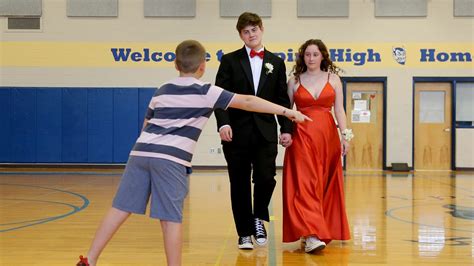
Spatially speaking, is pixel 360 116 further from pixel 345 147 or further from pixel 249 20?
pixel 249 20

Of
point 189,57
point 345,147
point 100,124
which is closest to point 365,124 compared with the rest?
point 100,124

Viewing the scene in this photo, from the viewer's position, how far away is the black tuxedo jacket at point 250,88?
4414 mm

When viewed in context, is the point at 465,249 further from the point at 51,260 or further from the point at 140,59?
the point at 140,59

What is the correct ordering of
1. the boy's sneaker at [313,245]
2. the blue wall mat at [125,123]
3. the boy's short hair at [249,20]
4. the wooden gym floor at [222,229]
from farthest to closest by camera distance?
1. the blue wall mat at [125,123]
2. the boy's short hair at [249,20]
3. the boy's sneaker at [313,245]
4. the wooden gym floor at [222,229]

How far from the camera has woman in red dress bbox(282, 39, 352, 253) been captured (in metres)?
4.39

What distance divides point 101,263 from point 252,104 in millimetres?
1638

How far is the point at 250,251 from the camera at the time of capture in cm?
431

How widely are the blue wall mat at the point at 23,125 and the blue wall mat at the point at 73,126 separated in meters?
0.73

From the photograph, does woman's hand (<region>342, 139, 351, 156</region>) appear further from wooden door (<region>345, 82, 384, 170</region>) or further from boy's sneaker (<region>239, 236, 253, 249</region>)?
wooden door (<region>345, 82, 384, 170</region>)

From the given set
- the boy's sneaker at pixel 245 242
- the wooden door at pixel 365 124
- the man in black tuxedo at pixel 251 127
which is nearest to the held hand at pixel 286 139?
the man in black tuxedo at pixel 251 127

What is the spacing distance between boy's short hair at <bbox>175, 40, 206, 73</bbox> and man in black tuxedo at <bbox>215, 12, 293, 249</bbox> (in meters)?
1.30

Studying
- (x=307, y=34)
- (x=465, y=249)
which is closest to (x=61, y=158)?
(x=307, y=34)

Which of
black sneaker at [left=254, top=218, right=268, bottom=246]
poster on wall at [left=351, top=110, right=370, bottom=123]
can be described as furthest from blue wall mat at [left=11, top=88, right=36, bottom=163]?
black sneaker at [left=254, top=218, right=268, bottom=246]

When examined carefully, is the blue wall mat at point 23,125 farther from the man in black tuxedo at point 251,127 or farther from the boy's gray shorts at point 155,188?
the boy's gray shorts at point 155,188
